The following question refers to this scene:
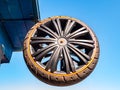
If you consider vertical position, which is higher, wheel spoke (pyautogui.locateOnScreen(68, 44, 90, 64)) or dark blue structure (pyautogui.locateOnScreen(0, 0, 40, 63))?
dark blue structure (pyautogui.locateOnScreen(0, 0, 40, 63))

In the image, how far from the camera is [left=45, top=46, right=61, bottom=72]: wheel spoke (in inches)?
254

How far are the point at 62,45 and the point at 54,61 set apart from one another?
616 millimetres

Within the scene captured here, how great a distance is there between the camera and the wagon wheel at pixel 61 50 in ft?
20.6

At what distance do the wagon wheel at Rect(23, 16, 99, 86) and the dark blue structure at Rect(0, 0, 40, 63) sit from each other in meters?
4.13

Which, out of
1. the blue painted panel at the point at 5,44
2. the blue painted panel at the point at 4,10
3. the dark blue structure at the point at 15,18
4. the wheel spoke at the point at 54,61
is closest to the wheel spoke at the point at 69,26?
the wheel spoke at the point at 54,61

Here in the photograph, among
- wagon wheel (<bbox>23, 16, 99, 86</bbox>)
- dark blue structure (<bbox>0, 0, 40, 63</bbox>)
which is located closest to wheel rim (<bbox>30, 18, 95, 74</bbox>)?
wagon wheel (<bbox>23, 16, 99, 86</bbox>)

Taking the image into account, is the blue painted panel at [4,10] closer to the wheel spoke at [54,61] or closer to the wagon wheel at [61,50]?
the wagon wheel at [61,50]

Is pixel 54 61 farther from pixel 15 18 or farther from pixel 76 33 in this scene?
pixel 15 18

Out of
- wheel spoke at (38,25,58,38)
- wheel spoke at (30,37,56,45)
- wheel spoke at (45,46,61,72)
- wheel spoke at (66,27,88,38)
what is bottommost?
wheel spoke at (45,46,61,72)

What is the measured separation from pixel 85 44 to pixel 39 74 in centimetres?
173

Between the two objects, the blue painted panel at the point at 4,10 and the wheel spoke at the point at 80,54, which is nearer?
the wheel spoke at the point at 80,54

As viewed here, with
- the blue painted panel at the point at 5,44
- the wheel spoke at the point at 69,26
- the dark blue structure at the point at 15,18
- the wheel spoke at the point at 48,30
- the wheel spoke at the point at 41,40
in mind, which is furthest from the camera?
the blue painted panel at the point at 5,44

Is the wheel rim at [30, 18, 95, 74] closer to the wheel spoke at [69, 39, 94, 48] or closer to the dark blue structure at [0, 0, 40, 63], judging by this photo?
the wheel spoke at [69, 39, 94, 48]

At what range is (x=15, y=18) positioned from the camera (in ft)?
39.4
